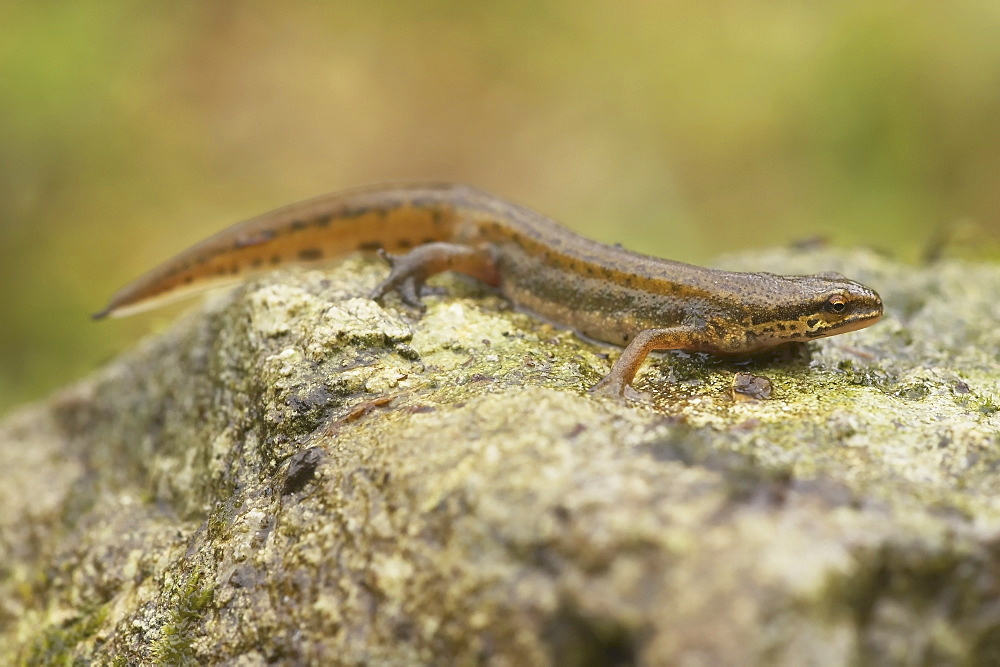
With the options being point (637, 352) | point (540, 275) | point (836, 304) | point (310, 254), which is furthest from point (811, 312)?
point (310, 254)

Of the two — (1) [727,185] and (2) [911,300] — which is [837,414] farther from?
(1) [727,185]

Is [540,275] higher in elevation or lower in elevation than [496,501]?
higher

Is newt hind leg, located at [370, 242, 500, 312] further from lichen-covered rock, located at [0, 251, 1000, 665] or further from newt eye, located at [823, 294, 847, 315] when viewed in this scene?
newt eye, located at [823, 294, 847, 315]

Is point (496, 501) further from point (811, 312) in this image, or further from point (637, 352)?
point (811, 312)

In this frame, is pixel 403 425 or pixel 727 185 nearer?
pixel 403 425

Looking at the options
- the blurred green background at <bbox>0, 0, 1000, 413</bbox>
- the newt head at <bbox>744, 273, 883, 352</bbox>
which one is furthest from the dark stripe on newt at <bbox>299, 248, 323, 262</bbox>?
the newt head at <bbox>744, 273, 883, 352</bbox>

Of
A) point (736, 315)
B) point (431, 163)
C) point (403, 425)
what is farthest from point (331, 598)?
point (431, 163)
